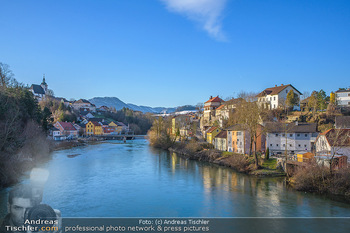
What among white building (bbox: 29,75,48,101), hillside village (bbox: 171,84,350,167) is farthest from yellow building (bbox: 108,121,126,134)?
hillside village (bbox: 171,84,350,167)

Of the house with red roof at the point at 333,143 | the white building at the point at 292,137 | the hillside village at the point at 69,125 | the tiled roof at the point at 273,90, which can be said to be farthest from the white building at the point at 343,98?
the hillside village at the point at 69,125

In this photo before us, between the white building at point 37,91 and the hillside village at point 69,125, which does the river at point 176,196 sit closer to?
the hillside village at point 69,125

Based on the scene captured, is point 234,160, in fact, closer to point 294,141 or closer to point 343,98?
point 294,141

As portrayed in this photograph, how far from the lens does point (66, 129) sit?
6234 centimetres

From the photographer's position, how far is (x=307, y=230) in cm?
1055

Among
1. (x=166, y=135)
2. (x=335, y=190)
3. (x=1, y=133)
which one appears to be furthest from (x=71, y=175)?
(x=166, y=135)

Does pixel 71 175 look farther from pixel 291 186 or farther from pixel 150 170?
pixel 291 186

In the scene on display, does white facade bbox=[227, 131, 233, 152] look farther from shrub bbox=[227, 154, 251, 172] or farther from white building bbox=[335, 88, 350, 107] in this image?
white building bbox=[335, 88, 350, 107]

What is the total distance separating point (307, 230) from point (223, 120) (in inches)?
1346

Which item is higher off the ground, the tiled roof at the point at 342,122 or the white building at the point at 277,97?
the white building at the point at 277,97

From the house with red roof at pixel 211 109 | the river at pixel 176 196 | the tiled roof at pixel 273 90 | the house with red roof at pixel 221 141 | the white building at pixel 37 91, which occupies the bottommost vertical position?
the river at pixel 176 196

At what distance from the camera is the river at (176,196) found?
41.3 ft

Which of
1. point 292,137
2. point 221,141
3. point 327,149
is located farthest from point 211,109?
point 327,149

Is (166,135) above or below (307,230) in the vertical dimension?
above
